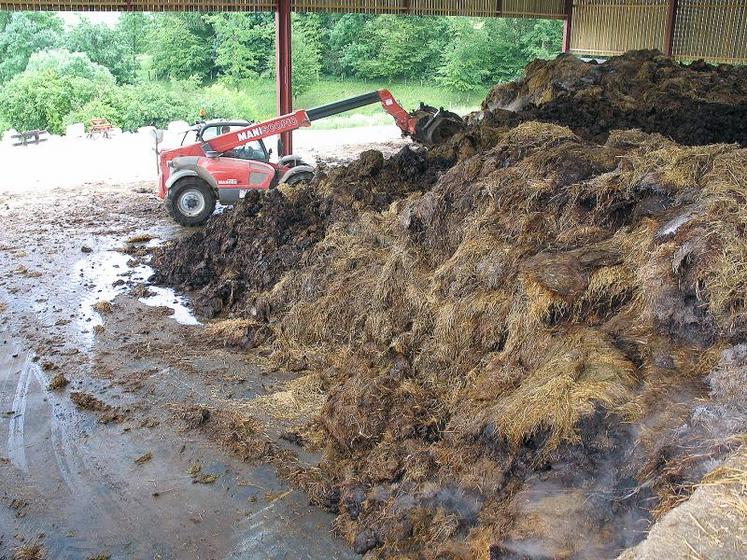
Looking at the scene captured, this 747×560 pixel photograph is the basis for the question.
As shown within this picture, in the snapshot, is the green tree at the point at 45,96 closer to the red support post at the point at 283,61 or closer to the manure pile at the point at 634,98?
the red support post at the point at 283,61

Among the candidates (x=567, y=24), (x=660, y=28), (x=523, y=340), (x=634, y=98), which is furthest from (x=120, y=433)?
(x=567, y=24)

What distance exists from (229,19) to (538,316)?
35541 millimetres

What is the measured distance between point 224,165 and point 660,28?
14291mm

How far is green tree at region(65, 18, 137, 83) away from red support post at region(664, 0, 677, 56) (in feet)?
89.4

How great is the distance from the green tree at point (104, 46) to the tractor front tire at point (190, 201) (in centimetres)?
2624

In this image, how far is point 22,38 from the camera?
3612cm

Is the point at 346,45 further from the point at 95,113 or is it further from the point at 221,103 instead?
the point at 95,113

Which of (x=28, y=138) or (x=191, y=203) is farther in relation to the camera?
(x=28, y=138)

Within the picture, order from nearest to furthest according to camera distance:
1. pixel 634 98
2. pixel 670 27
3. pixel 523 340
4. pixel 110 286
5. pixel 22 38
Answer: pixel 523 340 < pixel 110 286 < pixel 634 98 < pixel 670 27 < pixel 22 38

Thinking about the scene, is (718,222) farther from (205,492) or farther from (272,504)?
(205,492)

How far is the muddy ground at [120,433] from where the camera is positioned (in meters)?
5.81

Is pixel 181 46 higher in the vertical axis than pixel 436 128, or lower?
higher

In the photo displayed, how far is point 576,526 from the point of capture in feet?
15.4

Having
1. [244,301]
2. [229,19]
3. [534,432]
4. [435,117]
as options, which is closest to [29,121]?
[229,19]
